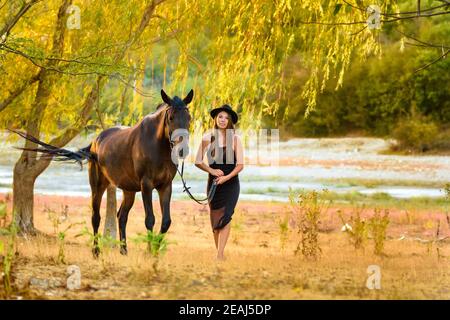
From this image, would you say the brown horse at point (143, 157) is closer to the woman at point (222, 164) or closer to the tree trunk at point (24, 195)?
the woman at point (222, 164)

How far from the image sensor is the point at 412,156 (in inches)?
Result: 1043

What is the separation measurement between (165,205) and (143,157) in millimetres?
582

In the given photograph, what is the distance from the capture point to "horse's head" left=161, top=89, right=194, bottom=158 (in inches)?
271

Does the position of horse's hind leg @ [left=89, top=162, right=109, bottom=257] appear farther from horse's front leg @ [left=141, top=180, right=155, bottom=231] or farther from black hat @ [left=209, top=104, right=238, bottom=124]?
black hat @ [left=209, top=104, right=238, bottom=124]

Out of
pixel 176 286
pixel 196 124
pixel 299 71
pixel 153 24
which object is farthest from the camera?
pixel 299 71

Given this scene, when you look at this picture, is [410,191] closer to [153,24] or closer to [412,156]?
[412,156]

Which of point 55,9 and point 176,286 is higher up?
point 55,9

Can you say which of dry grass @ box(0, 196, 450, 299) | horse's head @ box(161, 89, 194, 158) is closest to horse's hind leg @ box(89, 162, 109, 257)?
dry grass @ box(0, 196, 450, 299)

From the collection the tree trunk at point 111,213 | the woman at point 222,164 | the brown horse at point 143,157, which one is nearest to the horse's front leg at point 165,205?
the brown horse at point 143,157

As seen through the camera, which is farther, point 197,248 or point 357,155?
point 357,155

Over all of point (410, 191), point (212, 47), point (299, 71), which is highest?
point (299, 71)

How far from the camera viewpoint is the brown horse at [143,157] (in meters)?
7.10

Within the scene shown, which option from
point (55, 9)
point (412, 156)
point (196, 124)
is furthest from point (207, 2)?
point (412, 156)

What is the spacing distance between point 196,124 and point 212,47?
111 centimetres
